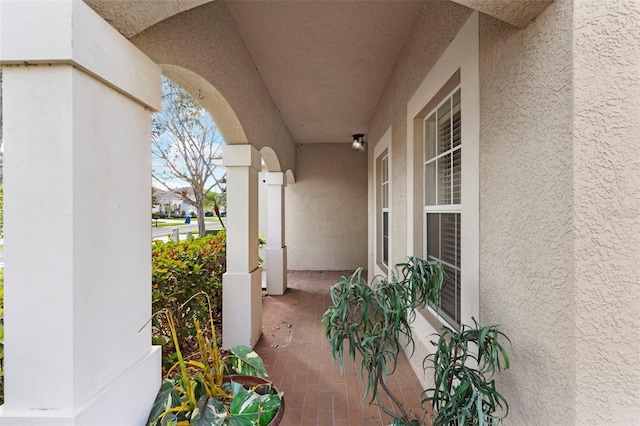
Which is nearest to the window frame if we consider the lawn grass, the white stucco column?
the white stucco column

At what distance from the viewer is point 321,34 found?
317 centimetres

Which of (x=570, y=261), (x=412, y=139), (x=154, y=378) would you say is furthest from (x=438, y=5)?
(x=154, y=378)

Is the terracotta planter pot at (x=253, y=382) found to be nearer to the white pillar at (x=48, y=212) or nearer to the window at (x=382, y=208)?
the white pillar at (x=48, y=212)

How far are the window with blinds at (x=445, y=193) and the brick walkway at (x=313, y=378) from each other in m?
1.02

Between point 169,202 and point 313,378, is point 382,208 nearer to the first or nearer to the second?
point 313,378

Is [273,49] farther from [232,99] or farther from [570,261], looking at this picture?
[570,261]

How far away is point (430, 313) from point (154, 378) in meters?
2.13

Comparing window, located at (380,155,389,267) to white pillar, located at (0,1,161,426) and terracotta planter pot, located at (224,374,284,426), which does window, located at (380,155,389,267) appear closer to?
terracotta planter pot, located at (224,374,284,426)

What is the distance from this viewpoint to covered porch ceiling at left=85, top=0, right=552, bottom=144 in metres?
1.34

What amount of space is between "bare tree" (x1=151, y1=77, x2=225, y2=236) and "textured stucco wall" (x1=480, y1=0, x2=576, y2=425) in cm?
657

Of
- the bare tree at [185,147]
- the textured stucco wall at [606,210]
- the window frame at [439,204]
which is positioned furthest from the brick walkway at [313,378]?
the bare tree at [185,147]

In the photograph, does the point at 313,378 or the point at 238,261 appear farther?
the point at 238,261

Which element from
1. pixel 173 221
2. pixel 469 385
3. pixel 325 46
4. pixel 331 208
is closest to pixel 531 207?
pixel 469 385

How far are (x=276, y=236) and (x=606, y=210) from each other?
6.31 m
